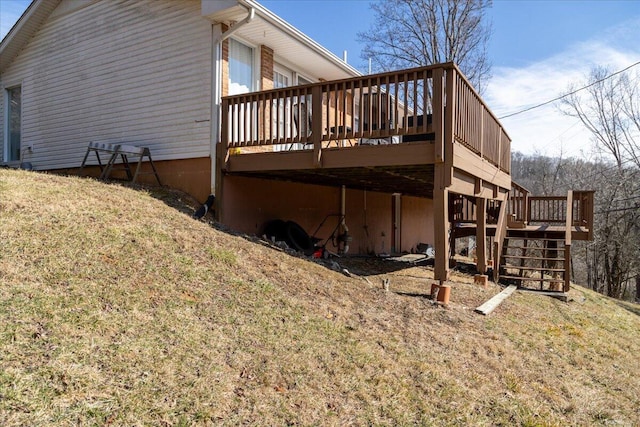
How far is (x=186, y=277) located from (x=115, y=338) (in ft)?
4.44

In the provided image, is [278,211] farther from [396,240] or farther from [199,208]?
[396,240]

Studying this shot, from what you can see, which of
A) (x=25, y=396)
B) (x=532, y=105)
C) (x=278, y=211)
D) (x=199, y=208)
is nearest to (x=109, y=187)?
(x=199, y=208)

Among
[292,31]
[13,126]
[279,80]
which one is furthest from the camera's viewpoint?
[13,126]

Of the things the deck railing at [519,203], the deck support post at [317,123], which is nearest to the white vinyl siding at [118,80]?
the deck support post at [317,123]

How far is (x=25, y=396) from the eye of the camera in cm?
226

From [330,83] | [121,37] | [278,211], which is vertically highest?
[121,37]

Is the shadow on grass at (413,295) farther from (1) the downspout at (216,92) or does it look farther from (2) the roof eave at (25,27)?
(2) the roof eave at (25,27)

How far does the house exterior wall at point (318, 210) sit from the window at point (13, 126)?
792cm

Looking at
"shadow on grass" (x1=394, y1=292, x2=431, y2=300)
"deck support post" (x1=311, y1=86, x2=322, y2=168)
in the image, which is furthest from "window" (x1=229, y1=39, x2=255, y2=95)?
"shadow on grass" (x1=394, y1=292, x2=431, y2=300)

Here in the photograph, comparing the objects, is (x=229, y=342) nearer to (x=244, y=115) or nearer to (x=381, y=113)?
(x=381, y=113)

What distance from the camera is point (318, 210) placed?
1033cm

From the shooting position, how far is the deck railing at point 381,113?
5.77m

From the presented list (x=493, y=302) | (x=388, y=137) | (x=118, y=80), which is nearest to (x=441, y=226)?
(x=388, y=137)

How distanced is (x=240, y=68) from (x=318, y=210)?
3.53 m
